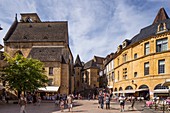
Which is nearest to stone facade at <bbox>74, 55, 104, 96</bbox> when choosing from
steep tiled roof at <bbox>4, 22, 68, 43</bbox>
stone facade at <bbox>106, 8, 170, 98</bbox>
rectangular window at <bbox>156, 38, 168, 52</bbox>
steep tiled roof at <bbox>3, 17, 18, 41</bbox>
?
steep tiled roof at <bbox>4, 22, 68, 43</bbox>

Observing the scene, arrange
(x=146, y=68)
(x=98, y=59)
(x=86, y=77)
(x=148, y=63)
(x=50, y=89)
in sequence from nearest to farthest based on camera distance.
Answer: (x=148, y=63)
(x=146, y=68)
(x=50, y=89)
(x=86, y=77)
(x=98, y=59)

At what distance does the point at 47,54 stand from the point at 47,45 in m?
5.43

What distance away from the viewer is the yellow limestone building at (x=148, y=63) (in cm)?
3481

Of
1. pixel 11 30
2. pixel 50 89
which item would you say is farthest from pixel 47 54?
pixel 11 30

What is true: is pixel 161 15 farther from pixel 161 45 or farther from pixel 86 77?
pixel 86 77

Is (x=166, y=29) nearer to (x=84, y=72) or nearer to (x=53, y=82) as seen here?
(x=53, y=82)

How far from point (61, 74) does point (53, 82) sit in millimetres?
2731

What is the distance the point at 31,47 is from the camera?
59375mm

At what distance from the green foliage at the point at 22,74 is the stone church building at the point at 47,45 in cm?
1301

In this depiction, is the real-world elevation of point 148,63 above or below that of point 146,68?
above

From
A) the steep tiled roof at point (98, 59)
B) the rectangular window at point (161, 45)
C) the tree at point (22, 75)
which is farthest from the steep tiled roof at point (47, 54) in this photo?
the steep tiled roof at point (98, 59)

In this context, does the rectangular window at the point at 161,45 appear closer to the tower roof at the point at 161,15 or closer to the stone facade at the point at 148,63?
the stone facade at the point at 148,63

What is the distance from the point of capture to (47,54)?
54.2 meters

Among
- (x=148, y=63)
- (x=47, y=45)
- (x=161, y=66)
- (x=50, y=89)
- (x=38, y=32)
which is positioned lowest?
(x=50, y=89)
